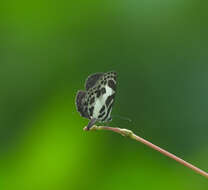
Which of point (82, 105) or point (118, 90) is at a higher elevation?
point (118, 90)

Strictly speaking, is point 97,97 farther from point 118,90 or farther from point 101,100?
point 118,90

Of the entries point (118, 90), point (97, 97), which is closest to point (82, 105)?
point (97, 97)

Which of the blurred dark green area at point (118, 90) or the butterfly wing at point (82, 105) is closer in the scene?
the butterfly wing at point (82, 105)

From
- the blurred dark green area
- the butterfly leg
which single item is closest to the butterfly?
the butterfly leg

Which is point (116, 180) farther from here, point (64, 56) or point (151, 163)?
point (64, 56)

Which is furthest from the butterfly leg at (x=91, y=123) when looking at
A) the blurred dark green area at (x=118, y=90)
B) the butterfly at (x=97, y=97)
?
the blurred dark green area at (x=118, y=90)

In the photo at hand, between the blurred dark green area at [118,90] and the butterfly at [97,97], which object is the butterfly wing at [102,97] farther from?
the blurred dark green area at [118,90]
